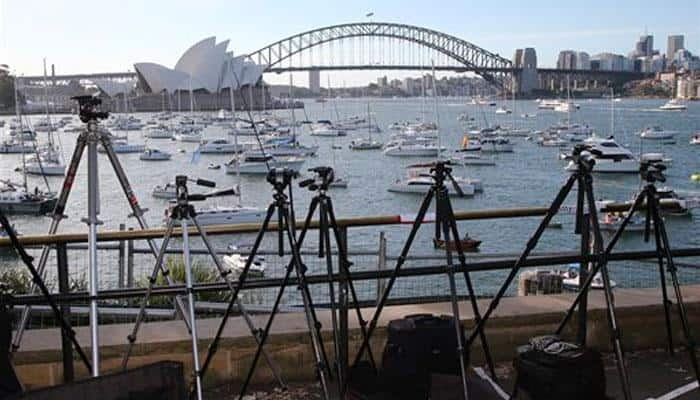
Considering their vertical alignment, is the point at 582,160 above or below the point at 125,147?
above

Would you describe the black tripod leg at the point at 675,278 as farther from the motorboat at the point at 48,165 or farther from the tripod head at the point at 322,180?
the motorboat at the point at 48,165

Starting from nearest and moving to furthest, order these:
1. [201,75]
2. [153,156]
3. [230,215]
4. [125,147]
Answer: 1. [230,215]
2. [153,156]
3. [125,147]
4. [201,75]

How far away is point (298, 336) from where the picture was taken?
367 cm

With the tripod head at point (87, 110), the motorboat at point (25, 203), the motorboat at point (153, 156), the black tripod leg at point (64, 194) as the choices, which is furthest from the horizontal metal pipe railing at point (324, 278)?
the motorboat at point (153, 156)

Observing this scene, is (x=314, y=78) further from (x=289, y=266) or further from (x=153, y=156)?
(x=289, y=266)

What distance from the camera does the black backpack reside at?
3.00 m

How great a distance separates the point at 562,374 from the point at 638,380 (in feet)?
2.67

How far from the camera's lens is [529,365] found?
308 centimetres

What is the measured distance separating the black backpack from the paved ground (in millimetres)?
353

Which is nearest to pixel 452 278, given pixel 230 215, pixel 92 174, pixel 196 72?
pixel 92 174

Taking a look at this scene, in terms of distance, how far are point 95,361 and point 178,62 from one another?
85736 millimetres

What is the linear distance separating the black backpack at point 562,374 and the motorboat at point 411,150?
177 feet

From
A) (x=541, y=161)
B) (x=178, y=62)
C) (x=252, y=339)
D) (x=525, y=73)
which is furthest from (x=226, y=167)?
(x=525, y=73)

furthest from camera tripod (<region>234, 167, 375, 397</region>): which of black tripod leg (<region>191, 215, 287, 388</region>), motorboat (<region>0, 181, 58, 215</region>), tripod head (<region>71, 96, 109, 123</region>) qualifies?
motorboat (<region>0, 181, 58, 215</region>)
